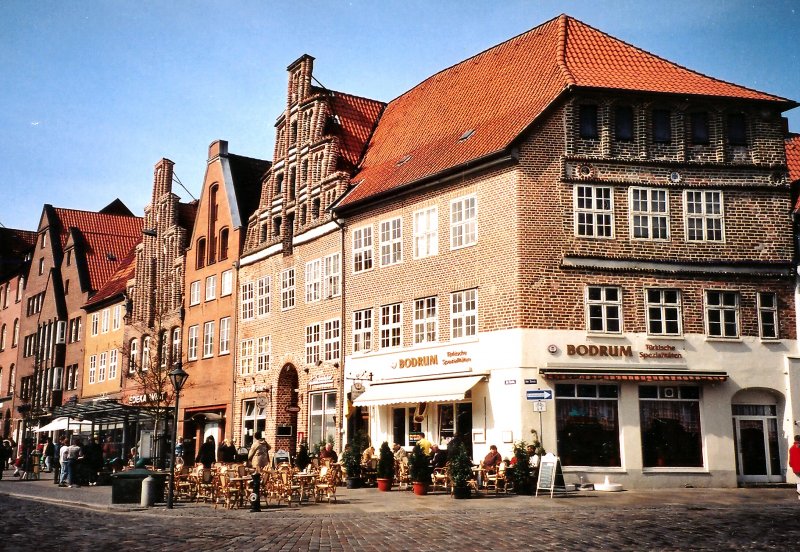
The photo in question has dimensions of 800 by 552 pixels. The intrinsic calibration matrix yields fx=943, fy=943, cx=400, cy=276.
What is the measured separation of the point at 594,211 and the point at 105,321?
130 ft

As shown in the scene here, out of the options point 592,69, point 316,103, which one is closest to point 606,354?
point 592,69

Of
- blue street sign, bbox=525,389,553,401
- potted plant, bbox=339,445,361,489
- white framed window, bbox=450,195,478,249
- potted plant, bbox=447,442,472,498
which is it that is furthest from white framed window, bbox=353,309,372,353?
potted plant, bbox=447,442,472,498

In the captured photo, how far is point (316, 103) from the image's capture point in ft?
133

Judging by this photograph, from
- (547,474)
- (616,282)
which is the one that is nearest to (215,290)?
(616,282)

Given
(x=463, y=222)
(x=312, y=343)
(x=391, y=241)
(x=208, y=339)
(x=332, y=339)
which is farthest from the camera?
(x=208, y=339)

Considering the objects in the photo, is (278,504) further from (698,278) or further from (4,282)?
(4,282)

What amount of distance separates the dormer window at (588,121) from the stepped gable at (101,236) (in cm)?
3930

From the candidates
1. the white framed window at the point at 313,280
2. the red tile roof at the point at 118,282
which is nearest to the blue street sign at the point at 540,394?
the white framed window at the point at 313,280

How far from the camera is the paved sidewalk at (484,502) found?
22.2m

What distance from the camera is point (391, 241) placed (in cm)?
3441

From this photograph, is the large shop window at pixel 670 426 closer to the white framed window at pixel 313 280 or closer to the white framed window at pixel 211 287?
the white framed window at pixel 313 280

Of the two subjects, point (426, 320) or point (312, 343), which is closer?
point (426, 320)

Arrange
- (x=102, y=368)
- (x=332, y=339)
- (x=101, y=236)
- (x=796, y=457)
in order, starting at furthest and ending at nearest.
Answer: (x=101, y=236) < (x=102, y=368) < (x=332, y=339) < (x=796, y=457)

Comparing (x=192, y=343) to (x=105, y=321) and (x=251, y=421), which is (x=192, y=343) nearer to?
(x=251, y=421)
